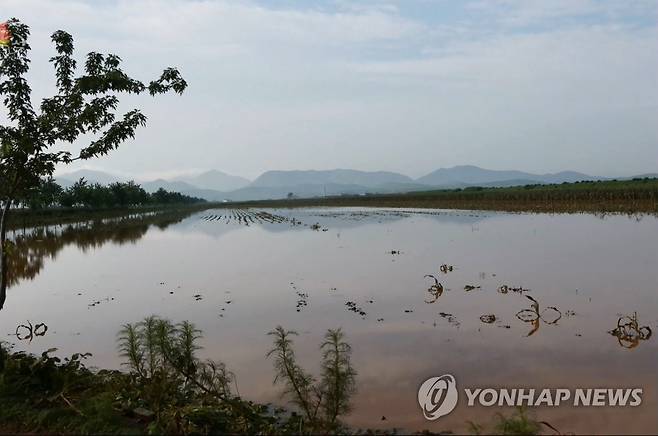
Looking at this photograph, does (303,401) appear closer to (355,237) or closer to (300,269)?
(300,269)

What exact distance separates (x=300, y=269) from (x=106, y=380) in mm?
13096

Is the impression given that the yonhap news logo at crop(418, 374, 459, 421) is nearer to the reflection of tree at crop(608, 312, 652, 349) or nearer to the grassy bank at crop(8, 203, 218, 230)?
the reflection of tree at crop(608, 312, 652, 349)

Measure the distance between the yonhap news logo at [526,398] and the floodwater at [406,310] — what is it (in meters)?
0.16

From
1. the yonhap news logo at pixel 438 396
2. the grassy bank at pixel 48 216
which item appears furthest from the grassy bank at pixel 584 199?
the grassy bank at pixel 48 216

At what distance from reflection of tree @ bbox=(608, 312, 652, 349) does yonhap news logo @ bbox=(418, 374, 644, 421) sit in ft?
7.68

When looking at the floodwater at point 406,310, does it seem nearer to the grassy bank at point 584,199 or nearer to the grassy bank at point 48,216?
the grassy bank at point 584,199

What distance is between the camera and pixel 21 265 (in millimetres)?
24828

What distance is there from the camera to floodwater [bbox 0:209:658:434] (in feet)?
26.3

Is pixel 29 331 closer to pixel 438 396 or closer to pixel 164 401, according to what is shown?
pixel 164 401

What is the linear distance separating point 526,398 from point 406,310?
577cm

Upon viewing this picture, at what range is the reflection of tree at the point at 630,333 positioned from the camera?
9535mm

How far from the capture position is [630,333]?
998 cm

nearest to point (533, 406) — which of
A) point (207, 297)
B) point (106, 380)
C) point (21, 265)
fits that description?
point (106, 380)

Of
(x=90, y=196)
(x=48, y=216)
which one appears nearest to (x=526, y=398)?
(x=48, y=216)
